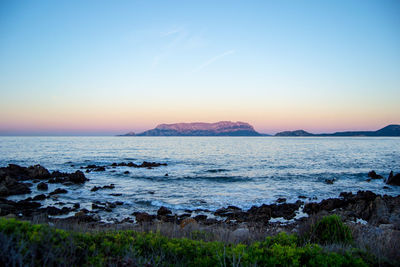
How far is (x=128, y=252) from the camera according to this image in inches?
152

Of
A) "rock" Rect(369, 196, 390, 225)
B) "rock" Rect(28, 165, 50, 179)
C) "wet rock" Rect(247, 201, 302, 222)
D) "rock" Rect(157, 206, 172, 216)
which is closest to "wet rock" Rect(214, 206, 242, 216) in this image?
"wet rock" Rect(247, 201, 302, 222)

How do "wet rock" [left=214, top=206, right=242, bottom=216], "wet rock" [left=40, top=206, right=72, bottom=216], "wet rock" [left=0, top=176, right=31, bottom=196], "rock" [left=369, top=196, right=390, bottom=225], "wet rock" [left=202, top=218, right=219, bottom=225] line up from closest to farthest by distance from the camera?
1. "rock" [left=369, top=196, right=390, bottom=225]
2. "wet rock" [left=202, top=218, right=219, bottom=225]
3. "wet rock" [left=40, top=206, right=72, bottom=216]
4. "wet rock" [left=214, top=206, right=242, bottom=216]
5. "wet rock" [left=0, top=176, right=31, bottom=196]

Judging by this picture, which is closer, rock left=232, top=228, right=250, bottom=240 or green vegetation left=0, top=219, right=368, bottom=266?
green vegetation left=0, top=219, right=368, bottom=266

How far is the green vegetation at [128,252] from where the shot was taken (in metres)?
3.38

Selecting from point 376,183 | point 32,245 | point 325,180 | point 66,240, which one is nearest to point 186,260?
point 66,240

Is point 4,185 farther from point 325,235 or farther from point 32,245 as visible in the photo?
point 325,235

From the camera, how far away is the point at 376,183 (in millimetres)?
24844

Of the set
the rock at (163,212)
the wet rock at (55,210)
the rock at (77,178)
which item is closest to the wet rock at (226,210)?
the rock at (163,212)

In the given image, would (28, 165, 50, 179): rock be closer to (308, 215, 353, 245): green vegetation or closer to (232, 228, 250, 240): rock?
(232, 228, 250, 240): rock

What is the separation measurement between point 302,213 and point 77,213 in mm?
13775

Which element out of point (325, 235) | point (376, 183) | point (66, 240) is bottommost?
point (376, 183)

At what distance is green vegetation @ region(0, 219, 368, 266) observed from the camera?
3379 mm

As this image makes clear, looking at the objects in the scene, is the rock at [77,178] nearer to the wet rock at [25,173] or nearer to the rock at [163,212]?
the wet rock at [25,173]

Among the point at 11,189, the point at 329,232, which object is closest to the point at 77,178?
the point at 11,189
